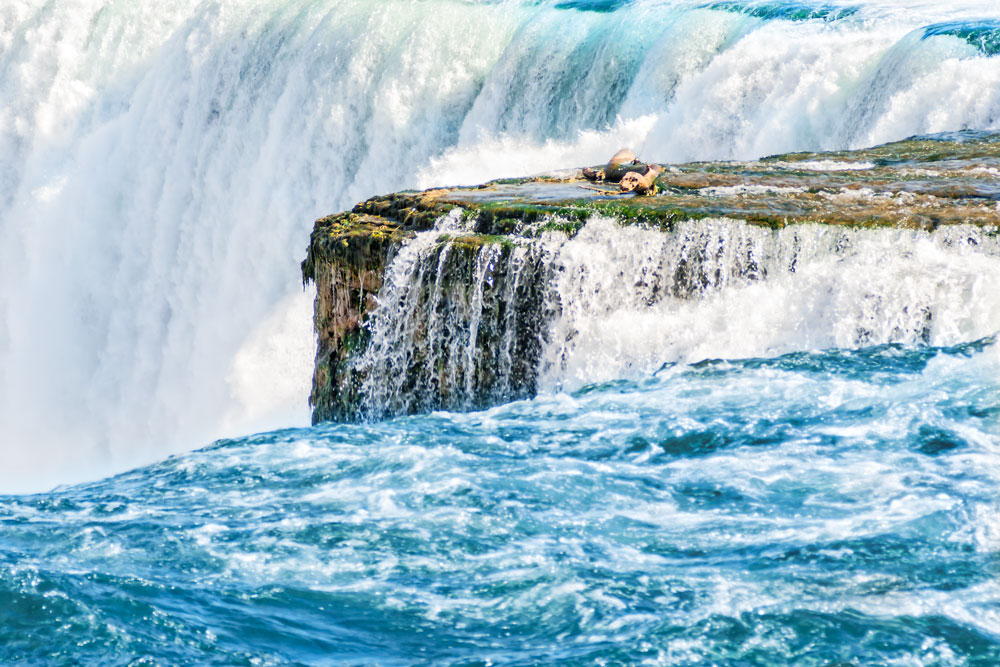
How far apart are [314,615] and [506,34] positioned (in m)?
15.8

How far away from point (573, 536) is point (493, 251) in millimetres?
4389

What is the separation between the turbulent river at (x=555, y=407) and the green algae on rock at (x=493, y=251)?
0.76 feet

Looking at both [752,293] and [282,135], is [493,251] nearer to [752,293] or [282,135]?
[752,293]

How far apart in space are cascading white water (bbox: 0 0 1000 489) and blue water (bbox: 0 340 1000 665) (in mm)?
7284

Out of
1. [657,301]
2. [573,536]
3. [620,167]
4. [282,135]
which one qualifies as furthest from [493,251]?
[282,135]

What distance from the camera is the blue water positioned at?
531cm

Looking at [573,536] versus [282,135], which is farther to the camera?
[282,135]

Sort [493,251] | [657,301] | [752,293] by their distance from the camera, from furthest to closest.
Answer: [493,251], [657,301], [752,293]

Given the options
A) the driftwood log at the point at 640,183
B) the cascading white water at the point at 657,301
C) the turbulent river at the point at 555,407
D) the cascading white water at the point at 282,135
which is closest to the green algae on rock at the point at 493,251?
the cascading white water at the point at 657,301

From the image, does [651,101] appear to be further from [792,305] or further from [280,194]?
[792,305]

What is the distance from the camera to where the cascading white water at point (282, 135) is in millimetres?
16312

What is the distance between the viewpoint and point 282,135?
2061 cm

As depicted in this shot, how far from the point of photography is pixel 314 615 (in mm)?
5660

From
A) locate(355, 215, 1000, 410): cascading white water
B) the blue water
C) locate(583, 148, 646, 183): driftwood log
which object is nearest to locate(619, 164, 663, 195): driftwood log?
locate(583, 148, 646, 183): driftwood log
